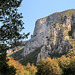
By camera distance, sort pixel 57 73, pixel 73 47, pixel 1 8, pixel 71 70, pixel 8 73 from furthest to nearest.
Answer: pixel 73 47
pixel 71 70
pixel 57 73
pixel 8 73
pixel 1 8

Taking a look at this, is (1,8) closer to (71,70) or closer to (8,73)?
(8,73)

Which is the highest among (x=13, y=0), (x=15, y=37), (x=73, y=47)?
(x=13, y=0)

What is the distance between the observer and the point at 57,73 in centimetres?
5528

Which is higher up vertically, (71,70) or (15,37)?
(15,37)

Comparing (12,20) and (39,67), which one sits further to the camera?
(39,67)

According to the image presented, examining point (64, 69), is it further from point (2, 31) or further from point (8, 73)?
point (2, 31)

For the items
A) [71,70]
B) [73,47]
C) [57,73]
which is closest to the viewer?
[57,73]

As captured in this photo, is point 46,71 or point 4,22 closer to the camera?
point 4,22

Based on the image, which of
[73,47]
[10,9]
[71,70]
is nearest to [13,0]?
[10,9]

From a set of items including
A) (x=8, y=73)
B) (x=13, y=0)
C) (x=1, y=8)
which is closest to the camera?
(x=1, y=8)

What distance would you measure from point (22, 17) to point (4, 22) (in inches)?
77.7

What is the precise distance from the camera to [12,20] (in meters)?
11.1

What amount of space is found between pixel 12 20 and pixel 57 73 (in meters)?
50.3

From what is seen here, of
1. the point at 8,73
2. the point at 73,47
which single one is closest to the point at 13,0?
the point at 8,73
